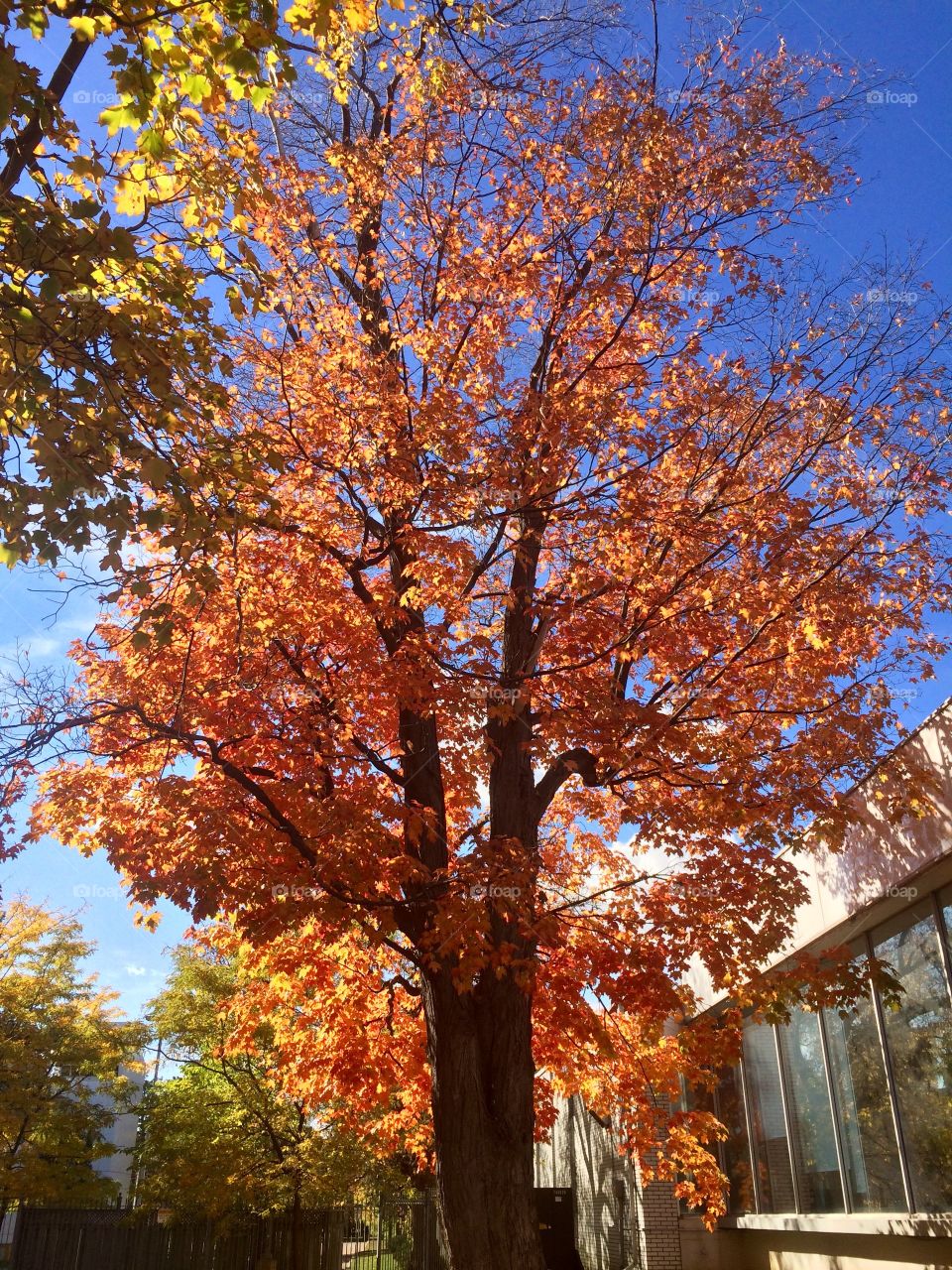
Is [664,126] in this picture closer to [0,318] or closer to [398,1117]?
[0,318]

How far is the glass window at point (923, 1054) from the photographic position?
8570 mm

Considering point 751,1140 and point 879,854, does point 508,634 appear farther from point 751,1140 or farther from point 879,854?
point 751,1140

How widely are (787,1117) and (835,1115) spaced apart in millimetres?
1891

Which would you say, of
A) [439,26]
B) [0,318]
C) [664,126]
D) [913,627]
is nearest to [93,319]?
[0,318]

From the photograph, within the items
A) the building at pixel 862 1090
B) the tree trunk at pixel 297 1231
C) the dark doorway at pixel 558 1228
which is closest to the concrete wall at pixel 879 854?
the building at pixel 862 1090

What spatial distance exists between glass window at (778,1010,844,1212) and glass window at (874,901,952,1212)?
7.06 ft

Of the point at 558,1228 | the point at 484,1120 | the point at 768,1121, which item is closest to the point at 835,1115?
the point at 768,1121

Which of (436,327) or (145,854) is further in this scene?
(436,327)

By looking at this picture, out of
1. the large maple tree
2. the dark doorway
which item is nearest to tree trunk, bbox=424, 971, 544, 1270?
the large maple tree

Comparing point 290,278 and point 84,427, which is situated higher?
point 290,278

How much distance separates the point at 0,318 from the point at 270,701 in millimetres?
4407

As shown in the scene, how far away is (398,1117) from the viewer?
447 inches

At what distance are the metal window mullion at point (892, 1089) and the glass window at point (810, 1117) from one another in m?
1.61

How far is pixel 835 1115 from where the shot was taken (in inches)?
442
